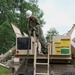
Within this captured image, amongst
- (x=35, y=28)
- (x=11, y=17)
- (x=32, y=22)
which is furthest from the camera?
(x=11, y=17)

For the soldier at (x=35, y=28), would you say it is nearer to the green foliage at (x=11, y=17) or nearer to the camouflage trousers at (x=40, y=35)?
the camouflage trousers at (x=40, y=35)

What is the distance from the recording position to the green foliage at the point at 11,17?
126 ft

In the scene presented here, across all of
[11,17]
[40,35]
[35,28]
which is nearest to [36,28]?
[35,28]

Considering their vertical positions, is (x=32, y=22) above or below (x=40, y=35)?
above

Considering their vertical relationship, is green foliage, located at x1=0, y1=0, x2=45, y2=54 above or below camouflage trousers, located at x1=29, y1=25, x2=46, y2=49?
above

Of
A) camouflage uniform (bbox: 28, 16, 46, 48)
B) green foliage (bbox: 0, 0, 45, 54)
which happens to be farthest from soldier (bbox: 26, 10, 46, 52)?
green foliage (bbox: 0, 0, 45, 54)

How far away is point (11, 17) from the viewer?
4003 centimetres

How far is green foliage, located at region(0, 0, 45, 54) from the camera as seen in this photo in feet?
126

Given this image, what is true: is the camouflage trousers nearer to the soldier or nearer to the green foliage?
the soldier

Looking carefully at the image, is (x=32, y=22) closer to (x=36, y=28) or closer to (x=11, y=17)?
(x=36, y=28)

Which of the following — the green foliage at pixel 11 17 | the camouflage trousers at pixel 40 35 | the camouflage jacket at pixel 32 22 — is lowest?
the camouflage trousers at pixel 40 35

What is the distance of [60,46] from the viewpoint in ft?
29.3

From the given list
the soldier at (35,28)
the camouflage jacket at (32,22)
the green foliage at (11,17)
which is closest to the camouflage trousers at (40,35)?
the soldier at (35,28)

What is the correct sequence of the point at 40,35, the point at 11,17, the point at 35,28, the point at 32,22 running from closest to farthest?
the point at 40,35 < the point at 35,28 < the point at 32,22 < the point at 11,17
